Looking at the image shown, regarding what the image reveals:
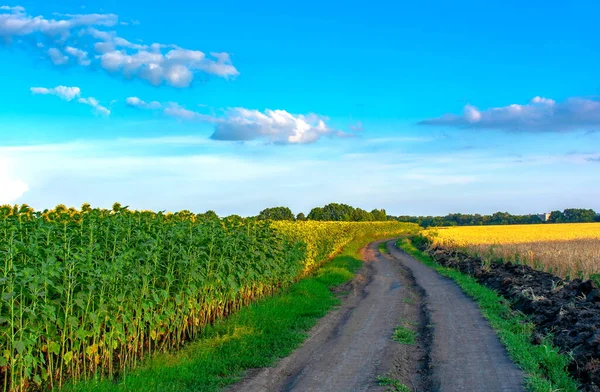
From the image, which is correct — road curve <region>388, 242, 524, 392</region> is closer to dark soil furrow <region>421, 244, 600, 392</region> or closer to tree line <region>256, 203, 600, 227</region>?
dark soil furrow <region>421, 244, 600, 392</region>

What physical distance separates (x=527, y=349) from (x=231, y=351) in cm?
618

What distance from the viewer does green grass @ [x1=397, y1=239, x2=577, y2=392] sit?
31.7ft

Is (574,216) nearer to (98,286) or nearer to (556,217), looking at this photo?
(556,217)

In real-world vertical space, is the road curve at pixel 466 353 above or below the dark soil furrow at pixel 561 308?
below

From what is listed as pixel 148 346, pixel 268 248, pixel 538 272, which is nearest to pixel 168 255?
pixel 148 346

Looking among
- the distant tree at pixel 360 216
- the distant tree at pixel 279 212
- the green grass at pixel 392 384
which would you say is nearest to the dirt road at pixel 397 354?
the green grass at pixel 392 384

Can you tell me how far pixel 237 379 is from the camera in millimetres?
10336

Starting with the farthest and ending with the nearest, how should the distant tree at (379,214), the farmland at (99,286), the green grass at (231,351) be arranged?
the distant tree at (379,214)
the green grass at (231,351)
the farmland at (99,286)

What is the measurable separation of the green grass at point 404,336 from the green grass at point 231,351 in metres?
2.20

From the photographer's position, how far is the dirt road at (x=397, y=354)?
9.84 metres

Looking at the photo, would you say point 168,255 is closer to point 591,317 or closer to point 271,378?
point 271,378

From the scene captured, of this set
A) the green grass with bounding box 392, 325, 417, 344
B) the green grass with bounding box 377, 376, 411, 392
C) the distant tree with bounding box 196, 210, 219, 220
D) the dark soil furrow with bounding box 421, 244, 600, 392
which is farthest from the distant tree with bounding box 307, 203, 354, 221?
the green grass with bounding box 377, 376, 411, 392

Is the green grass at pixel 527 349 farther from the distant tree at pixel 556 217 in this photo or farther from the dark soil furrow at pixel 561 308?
the distant tree at pixel 556 217

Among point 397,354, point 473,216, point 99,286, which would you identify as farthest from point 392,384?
point 473,216
